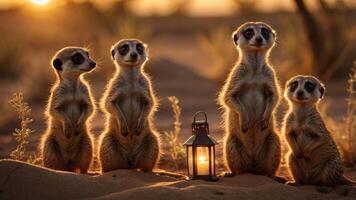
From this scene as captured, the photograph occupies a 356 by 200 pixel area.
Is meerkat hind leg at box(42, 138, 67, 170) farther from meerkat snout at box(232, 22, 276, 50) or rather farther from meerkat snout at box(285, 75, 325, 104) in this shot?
meerkat snout at box(285, 75, 325, 104)

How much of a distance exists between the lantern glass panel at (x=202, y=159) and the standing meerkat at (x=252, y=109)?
1.41 feet

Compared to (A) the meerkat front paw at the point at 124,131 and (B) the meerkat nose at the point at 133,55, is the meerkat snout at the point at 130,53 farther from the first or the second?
(A) the meerkat front paw at the point at 124,131

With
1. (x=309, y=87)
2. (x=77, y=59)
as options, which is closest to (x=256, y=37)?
(x=309, y=87)

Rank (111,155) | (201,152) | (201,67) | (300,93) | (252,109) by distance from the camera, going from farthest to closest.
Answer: (201,67)
(252,109)
(111,155)
(300,93)
(201,152)

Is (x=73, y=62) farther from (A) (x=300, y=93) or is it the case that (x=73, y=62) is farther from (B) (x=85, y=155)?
(A) (x=300, y=93)

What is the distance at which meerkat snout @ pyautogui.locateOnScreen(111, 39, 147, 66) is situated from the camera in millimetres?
6480

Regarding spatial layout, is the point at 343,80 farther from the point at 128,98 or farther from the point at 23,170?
the point at 23,170

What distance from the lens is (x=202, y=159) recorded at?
19.6 ft

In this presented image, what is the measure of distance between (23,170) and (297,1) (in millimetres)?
7669

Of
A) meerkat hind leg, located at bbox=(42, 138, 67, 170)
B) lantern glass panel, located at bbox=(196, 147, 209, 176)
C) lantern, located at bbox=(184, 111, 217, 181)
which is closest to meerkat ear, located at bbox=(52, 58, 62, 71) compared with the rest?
meerkat hind leg, located at bbox=(42, 138, 67, 170)

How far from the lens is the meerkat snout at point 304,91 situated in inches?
242

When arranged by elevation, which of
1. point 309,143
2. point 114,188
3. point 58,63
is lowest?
point 114,188

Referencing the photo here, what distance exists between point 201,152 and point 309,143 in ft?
3.02

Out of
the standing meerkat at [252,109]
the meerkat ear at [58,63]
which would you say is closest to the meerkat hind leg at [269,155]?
the standing meerkat at [252,109]
